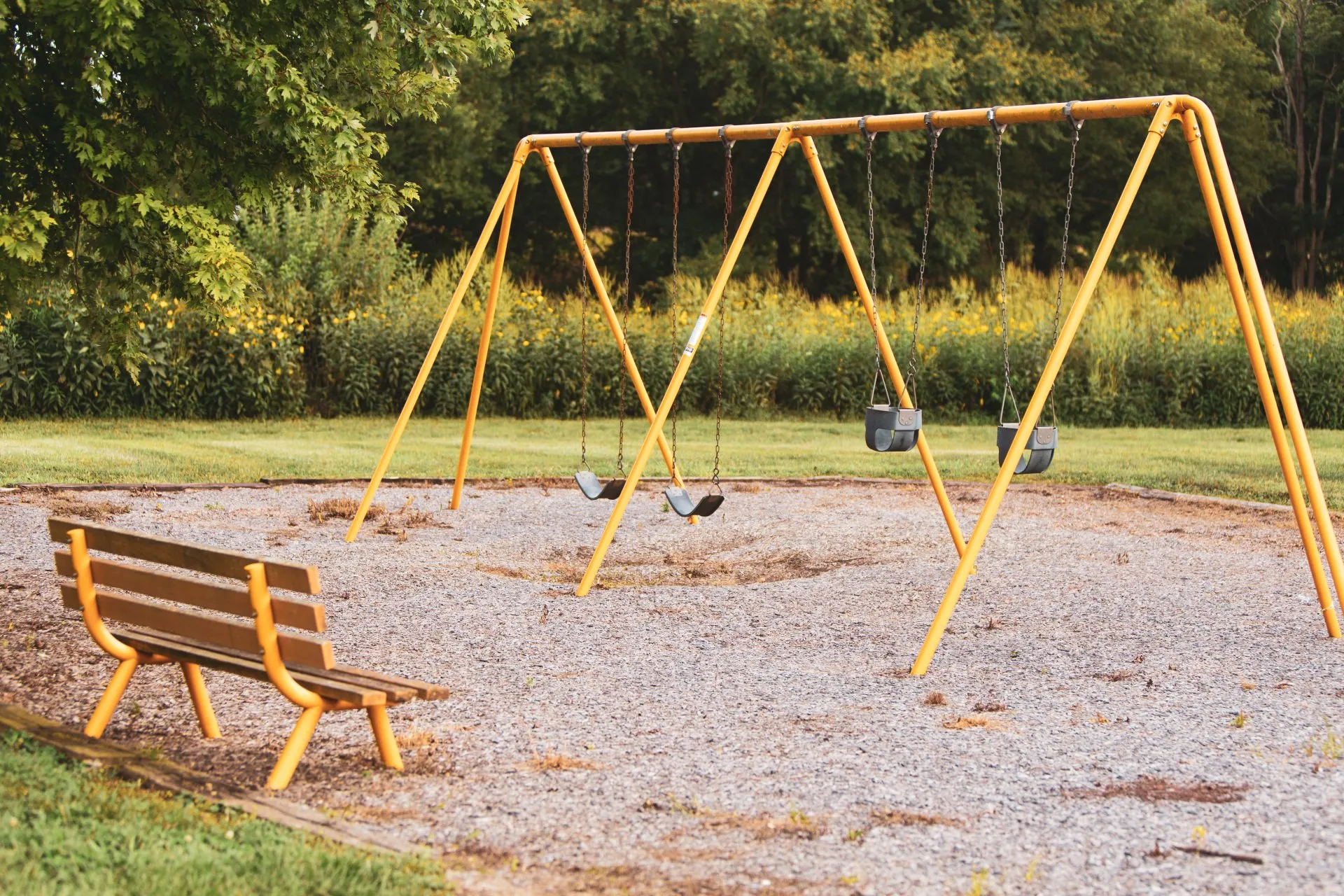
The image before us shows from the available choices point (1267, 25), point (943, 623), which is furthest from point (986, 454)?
point (1267, 25)

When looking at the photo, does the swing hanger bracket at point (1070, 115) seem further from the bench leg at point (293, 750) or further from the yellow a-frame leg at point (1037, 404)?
the bench leg at point (293, 750)

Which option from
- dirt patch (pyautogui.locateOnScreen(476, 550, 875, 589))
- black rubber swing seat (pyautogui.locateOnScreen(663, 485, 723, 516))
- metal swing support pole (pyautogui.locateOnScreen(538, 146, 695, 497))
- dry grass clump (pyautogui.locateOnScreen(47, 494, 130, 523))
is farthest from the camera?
dry grass clump (pyautogui.locateOnScreen(47, 494, 130, 523))

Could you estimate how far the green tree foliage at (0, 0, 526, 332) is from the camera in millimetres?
5512

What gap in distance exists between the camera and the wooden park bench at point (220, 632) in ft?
13.0

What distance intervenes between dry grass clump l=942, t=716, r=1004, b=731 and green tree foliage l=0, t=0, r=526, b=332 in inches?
125

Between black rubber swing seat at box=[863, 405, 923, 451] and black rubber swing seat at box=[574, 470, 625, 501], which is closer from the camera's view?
black rubber swing seat at box=[863, 405, 923, 451]

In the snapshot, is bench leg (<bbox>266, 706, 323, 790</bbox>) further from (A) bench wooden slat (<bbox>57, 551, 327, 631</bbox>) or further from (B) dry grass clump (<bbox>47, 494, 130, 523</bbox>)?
(B) dry grass clump (<bbox>47, 494, 130, 523</bbox>)

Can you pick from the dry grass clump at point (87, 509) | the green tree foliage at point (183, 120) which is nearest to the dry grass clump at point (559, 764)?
the green tree foliage at point (183, 120)

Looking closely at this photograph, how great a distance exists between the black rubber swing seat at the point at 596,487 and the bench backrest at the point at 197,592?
3.55 meters

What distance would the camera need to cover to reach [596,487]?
807cm

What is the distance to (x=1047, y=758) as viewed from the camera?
448 cm

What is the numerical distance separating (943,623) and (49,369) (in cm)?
1138

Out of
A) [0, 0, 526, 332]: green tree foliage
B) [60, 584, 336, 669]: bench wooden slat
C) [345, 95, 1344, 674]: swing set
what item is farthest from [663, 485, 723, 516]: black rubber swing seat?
[60, 584, 336, 669]: bench wooden slat

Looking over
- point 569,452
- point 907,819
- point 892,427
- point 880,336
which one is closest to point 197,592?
point 907,819
